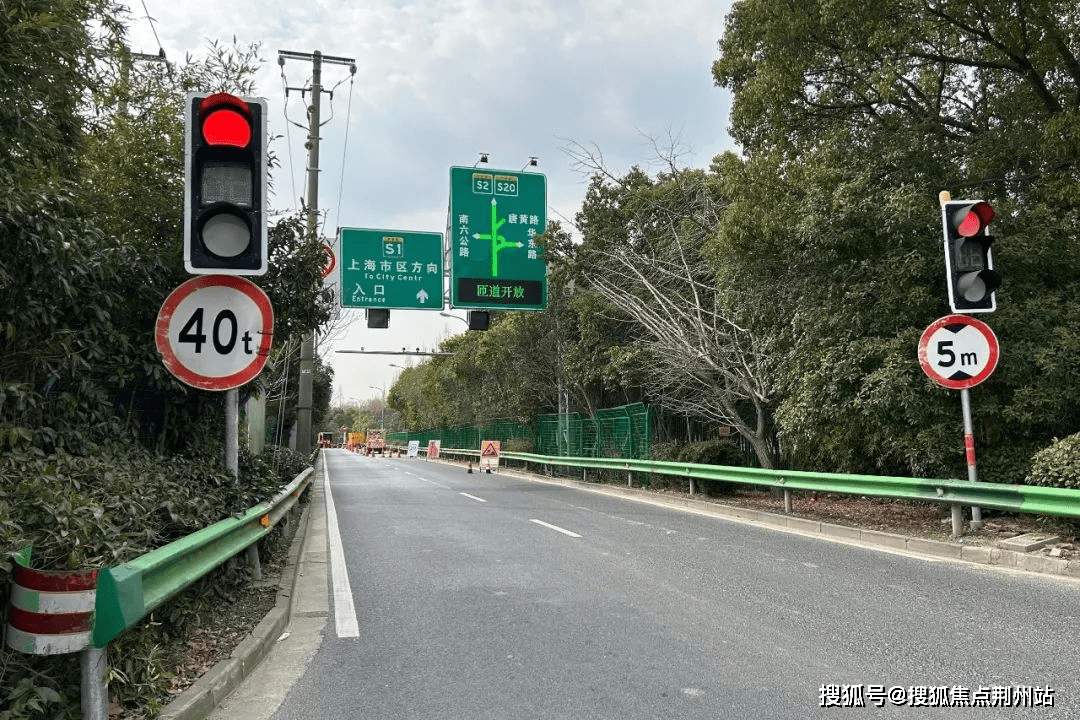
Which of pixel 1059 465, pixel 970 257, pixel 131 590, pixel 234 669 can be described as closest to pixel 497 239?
pixel 970 257

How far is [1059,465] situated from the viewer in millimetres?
8086

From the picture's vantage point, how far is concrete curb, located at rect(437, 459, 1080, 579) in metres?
7.28

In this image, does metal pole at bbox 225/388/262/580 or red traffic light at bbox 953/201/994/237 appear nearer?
metal pole at bbox 225/388/262/580

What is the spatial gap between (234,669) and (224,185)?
300cm

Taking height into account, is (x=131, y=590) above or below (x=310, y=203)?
below

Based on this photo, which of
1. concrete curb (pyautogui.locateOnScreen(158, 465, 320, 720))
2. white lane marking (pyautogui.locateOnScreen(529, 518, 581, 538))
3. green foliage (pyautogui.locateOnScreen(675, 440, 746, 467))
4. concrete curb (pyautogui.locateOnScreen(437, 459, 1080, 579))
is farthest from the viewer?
green foliage (pyautogui.locateOnScreen(675, 440, 746, 467))

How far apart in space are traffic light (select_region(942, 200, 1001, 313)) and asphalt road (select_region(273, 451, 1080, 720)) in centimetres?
283

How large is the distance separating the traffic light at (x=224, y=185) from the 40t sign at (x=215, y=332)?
335mm

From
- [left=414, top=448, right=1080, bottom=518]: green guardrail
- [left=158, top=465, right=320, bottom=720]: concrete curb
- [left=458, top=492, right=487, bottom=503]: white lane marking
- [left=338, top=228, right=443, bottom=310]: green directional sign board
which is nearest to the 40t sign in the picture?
[left=158, top=465, right=320, bottom=720]: concrete curb

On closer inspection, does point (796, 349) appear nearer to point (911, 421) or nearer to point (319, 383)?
point (911, 421)

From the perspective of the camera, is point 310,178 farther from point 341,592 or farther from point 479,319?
point 341,592

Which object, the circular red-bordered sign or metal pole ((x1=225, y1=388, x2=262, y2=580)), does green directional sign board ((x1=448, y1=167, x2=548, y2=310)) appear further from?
metal pole ((x1=225, y1=388, x2=262, y2=580))

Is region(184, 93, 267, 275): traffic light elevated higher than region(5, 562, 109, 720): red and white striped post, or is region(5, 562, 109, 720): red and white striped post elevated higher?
region(184, 93, 267, 275): traffic light

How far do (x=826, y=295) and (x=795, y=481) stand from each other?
2.94 meters
